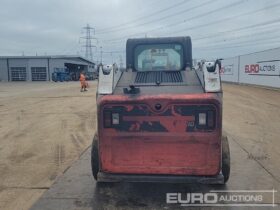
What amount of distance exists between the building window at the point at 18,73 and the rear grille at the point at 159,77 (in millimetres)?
68050

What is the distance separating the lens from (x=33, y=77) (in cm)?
7131

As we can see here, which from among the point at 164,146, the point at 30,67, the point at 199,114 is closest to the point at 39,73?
the point at 30,67

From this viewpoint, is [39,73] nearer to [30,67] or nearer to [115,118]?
[30,67]

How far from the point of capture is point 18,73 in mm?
71000

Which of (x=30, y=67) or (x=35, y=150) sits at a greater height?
(x=30, y=67)

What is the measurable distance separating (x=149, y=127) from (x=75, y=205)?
1.47 metres

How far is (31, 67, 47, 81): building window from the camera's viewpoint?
71.3 metres

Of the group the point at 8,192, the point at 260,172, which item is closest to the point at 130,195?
the point at 8,192

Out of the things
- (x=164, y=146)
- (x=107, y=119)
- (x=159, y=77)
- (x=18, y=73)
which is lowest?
(x=164, y=146)

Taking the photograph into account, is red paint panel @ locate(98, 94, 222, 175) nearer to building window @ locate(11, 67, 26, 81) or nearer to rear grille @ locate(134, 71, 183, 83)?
rear grille @ locate(134, 71, 183, 83)

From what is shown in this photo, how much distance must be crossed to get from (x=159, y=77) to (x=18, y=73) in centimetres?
6888

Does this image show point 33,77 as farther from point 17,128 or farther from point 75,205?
point 75,205

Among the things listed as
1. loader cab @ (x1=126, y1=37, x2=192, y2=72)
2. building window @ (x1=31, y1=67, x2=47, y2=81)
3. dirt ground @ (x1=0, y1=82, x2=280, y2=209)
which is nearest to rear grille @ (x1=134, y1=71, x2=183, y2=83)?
loader cab @ (x1=126, y1=37, x2=192, y2=72)

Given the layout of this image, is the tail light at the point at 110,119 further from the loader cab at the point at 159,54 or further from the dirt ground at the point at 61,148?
the loader cab at the point at 159,54
